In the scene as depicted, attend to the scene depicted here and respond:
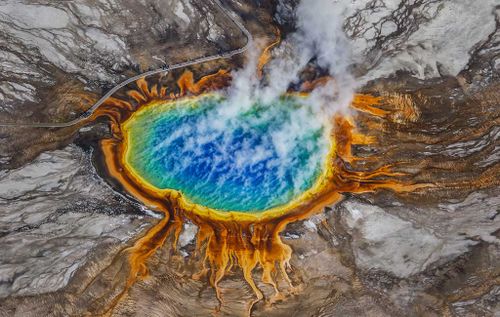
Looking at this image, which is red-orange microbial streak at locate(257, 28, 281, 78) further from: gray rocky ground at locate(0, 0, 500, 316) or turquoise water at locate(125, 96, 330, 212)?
turquoise water at locate(125, 96, 330, 212)

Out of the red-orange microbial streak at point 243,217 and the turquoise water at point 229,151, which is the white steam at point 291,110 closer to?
the turquoise water at point 229,151

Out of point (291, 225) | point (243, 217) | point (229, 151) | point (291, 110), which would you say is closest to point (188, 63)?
point (229, 151)

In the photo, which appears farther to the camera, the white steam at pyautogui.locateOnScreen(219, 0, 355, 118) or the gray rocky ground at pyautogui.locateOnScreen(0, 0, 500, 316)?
the white steam at pyautogui.locateOnScreen(219, 0, 355, 118)

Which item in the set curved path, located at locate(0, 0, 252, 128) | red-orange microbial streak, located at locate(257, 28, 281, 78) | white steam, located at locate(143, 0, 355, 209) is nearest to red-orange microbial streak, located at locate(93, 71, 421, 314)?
curved path, located at locate(0, 0, 252, 128)

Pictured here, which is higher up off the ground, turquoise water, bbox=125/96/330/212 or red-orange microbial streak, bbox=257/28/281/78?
red-orange microbial streak, bbox=257/28/281/78

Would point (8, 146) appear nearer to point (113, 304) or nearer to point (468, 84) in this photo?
point (113, 304)

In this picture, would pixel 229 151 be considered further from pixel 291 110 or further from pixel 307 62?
pixel 307 62

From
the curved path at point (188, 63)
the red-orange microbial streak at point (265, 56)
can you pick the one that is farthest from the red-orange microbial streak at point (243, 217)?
the red-orange microbial streak at point (265, 56)
